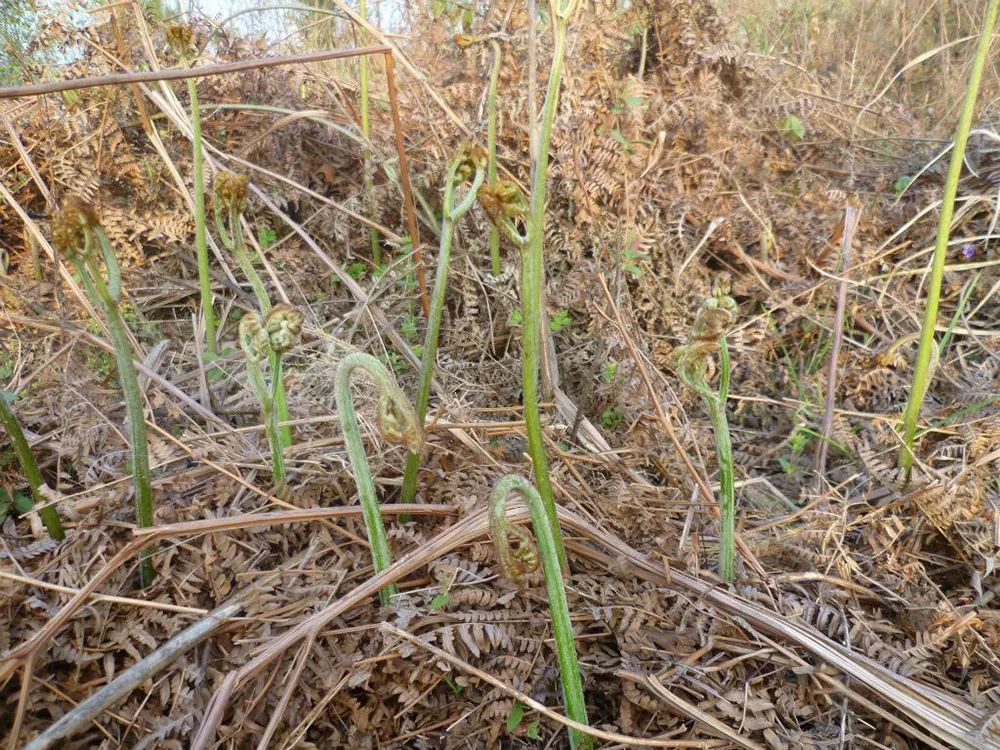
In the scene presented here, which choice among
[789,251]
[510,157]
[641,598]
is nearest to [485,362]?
[510,157]

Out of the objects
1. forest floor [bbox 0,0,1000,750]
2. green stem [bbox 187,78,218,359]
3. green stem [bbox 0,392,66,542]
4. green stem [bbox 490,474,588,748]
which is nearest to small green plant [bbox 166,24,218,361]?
green stem [bbox 187,78,218,359]

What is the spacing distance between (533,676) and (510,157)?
5.78 ft

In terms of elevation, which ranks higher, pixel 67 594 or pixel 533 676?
pixel 67 594

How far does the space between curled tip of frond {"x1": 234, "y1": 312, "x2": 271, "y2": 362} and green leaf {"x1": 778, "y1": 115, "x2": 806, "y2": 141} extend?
2.41 metres

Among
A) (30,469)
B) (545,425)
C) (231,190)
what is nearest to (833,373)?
(545,425)

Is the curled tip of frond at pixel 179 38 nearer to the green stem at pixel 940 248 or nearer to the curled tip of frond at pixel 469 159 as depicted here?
the curled tip of frond at pixel 469 159

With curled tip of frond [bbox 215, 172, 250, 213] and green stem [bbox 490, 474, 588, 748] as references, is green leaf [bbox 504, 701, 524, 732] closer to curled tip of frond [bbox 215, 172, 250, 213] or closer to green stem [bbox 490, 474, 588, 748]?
green stem [bbox 490, 474, 588, 748]

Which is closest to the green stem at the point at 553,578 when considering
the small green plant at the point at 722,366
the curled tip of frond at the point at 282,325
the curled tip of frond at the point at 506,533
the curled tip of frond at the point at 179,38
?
the curled tip of frond at the point at 506,533

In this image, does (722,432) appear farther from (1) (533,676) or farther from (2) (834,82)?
(2) (834,82)

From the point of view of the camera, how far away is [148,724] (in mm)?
1043

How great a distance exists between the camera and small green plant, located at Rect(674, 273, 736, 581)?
1043mm

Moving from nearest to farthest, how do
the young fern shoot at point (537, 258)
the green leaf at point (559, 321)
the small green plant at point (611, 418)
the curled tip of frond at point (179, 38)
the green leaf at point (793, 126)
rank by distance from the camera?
the young fern shoot at point (537, 258)
the curled tip of frond at point (179, 38)
the small green plant at point (611, 418)
the green leaf at point (559, 321)
the green leaf at point (793, 126)

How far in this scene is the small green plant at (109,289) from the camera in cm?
100

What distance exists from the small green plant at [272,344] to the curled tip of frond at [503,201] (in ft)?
1.31
